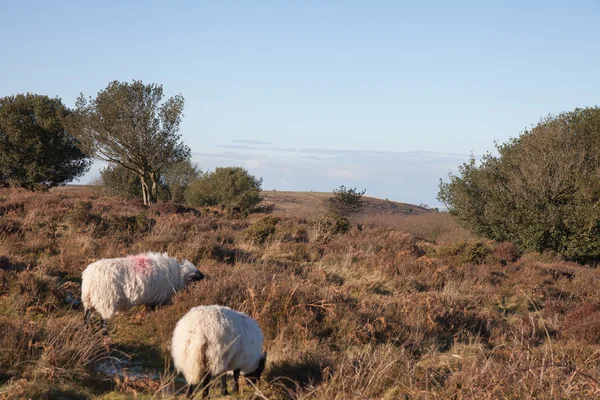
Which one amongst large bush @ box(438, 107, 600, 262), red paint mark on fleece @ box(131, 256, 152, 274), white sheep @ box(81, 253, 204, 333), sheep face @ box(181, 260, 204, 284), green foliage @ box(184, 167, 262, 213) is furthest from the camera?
green foliage @ box(184, 167, 262, 213)

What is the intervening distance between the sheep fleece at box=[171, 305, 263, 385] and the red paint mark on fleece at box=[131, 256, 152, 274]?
255 cm

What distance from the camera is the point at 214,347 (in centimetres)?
548

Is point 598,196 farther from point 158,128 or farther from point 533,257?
point 158,128

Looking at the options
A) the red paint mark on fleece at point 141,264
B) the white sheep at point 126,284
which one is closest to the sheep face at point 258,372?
the white sheep at point 126,284

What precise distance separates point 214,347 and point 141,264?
3195 millimetres

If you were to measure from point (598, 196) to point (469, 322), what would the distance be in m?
16.1

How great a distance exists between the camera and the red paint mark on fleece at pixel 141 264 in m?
8.09

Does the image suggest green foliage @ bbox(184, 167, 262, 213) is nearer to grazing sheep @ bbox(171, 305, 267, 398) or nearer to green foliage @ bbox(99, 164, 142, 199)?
green foliage @ bbox(99, 164, 142, 199)

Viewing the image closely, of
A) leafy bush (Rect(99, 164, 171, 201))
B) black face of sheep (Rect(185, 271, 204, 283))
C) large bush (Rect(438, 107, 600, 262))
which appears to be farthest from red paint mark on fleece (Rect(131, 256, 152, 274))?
leafy bush (Rect(99, 164, 171, 201))

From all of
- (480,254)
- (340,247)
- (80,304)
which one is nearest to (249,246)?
(340,247)

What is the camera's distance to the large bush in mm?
22688

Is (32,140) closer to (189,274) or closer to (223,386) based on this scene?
(189,274)

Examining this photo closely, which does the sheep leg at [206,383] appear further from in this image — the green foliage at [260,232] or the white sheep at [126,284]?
the green foliage at [260,232]

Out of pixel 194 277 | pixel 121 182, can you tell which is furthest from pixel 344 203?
pixel 194 277
